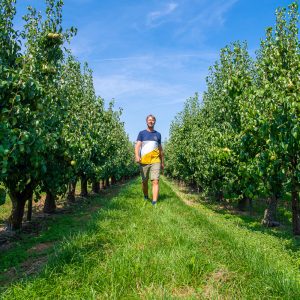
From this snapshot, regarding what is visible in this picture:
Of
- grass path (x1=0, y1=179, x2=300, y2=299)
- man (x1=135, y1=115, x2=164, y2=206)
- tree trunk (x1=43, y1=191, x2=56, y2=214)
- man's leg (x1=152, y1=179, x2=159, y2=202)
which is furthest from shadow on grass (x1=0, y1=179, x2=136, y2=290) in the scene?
tree trunk (x1=43, y1=191, x2=56, y2=214)

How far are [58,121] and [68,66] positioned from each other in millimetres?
6496

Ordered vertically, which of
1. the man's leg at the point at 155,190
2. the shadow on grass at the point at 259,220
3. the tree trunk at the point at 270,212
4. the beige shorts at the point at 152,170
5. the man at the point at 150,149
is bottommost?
the shadow on grass at the point at 259,220

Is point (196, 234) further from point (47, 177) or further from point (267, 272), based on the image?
point (47, 177)

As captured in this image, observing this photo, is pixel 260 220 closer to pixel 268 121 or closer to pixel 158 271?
pixel 268 121

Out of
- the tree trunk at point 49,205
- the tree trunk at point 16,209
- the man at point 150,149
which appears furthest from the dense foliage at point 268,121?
the tree trunk at point 49,205

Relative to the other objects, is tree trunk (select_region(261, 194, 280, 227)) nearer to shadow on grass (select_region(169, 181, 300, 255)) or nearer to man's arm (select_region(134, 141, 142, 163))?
shadow on grass (select_region(169, 181, 300, 255))

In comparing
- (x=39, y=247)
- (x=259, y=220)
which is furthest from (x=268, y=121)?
(x=259, y=220)

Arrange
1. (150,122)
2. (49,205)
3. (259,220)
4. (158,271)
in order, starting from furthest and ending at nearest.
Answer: (49,205)
(259,220)
(150,122)
(158,271)

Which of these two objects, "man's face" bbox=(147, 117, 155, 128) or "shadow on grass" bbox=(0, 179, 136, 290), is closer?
"shadow on grass" bbox=(0, 179, 136, 290)

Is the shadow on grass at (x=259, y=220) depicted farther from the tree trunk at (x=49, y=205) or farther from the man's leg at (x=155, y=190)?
the tree trunk at (x=49, y=205)

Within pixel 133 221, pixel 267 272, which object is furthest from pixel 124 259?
pixel 133 221

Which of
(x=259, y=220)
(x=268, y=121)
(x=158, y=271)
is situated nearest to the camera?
(x=158, y=271)

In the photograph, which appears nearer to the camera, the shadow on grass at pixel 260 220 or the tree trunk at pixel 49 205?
the shadow on grass at pixel 260 220

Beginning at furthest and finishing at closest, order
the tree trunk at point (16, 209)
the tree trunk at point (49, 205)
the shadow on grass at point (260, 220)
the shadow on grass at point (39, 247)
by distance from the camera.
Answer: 1. the tree trunk at point (49, 205)
2. the tree trunk at point (16, 209)
3. the shadow on grass at point (260, 220)
4. the shadow on grass at point (39, 247)
